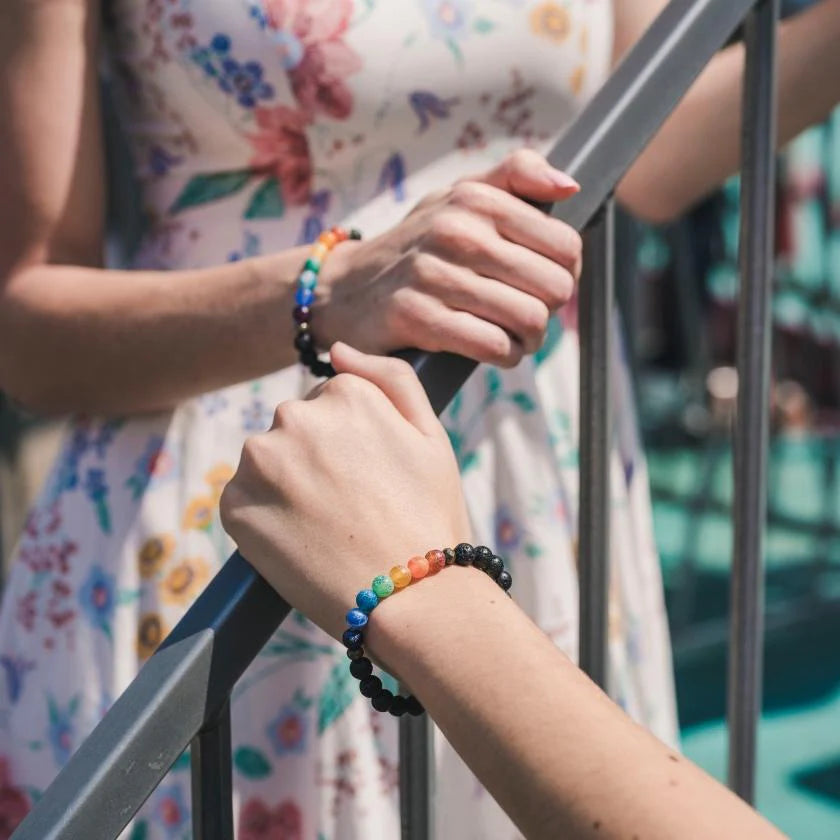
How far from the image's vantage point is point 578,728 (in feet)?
1.63

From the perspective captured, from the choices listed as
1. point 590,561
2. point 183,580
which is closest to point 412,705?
point 590,561

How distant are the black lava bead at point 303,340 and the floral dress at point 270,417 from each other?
181mm

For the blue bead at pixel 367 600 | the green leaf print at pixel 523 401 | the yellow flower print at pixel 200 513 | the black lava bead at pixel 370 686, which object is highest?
the green leaf print at pixel 523 401

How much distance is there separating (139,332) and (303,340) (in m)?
0.19

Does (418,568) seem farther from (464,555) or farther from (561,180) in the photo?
(561,180)

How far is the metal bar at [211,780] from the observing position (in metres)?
0.61

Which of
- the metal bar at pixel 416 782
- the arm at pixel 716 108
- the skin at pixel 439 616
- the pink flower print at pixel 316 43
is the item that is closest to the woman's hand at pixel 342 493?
the skin at pixel 439 616

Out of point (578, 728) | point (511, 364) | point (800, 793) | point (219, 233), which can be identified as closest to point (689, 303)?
point (800, 793)

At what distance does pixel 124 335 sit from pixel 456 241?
0.36 meters

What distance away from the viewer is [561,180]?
2.38ft

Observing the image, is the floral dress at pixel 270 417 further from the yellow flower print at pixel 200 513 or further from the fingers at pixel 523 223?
the fingers at pixel 523 223

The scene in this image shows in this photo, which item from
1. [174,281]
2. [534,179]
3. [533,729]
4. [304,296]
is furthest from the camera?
[174,281]

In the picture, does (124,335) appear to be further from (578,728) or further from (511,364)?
(578,728)

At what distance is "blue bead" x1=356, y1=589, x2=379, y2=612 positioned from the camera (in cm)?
58
